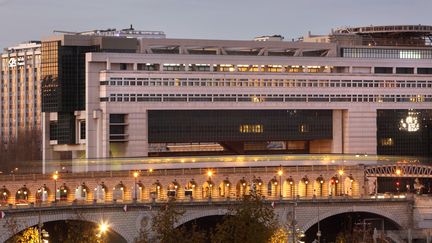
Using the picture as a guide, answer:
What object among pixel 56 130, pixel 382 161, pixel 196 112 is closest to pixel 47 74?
pixel 56 130

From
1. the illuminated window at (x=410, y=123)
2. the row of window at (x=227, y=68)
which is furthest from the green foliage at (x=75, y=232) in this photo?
the illuminated window at (x=410, y=123)

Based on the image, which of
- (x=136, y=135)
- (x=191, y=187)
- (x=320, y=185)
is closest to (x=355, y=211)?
(x=191, y=187)

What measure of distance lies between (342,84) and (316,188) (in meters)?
22.4

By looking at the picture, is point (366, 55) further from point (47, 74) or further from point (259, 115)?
point (47, 74)

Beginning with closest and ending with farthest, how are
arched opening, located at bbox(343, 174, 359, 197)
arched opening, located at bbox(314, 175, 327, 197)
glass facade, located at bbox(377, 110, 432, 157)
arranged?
1. arched opening, located at bbox(314, 175, 327, 197)
2. arched opening, located at bbox(343, 174, 359, 197)
3. glass facade, located at bbox(377, 110, 432, 157)

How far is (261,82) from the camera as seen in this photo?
607ft

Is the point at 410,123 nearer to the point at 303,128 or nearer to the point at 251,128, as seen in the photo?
the point at 303,128

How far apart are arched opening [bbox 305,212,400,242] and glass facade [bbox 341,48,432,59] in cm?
4157

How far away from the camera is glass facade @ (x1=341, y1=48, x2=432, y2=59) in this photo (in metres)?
192

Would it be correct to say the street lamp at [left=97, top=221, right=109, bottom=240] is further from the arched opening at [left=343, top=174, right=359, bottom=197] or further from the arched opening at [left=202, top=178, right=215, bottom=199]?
the arched opening at [left=343, top=174, right=359, bottom=197]

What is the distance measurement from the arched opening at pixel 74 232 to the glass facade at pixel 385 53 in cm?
6440

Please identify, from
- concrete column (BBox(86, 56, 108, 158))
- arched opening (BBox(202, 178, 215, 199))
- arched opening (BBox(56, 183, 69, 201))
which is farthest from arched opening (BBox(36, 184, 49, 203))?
concrete column (BBox(86, 56, 108, 158))

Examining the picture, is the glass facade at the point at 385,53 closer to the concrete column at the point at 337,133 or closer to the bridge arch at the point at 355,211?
the concrete column at the point at 337,133

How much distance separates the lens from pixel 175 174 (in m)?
161
